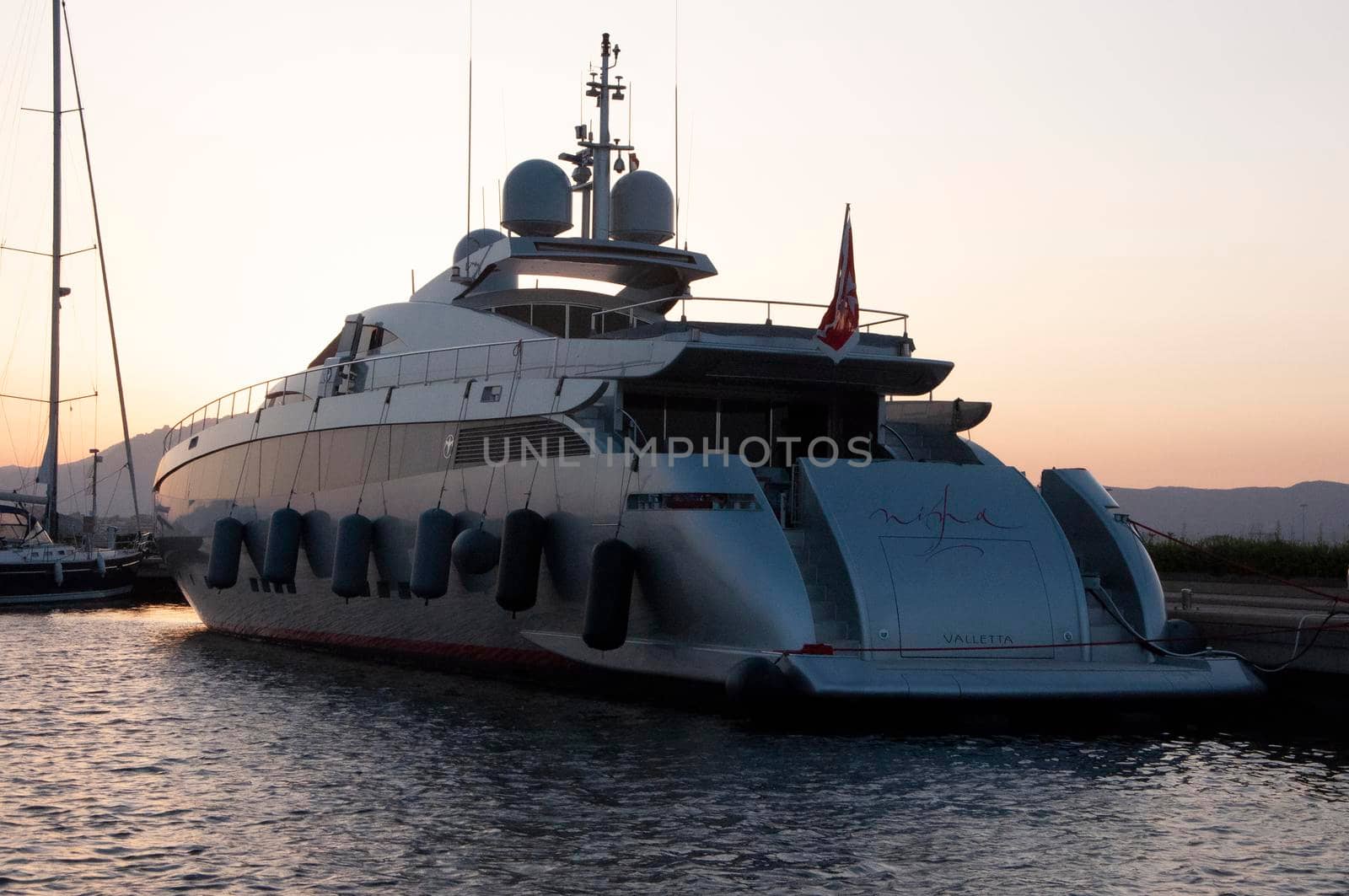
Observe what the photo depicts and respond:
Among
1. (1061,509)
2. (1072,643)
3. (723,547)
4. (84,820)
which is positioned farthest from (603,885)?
(1061,509)

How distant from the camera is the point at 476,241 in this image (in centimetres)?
2397

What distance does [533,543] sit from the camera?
46.6 feet

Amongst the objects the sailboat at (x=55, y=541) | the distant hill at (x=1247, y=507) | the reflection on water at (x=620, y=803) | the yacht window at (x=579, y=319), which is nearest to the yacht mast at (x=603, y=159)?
the yacht window at (x=579, y=319)

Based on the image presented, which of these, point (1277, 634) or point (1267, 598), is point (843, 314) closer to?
point (1277, 634)

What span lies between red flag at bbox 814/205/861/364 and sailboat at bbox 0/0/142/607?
22042mm

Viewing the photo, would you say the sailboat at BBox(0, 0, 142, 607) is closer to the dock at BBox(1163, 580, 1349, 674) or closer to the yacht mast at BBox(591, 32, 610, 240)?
the yacht mast at BBox(591, 32, 610, 240)

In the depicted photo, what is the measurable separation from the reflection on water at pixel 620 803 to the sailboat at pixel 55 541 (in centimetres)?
1815

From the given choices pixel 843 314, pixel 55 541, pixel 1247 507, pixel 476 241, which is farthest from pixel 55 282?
pixel 1247 507

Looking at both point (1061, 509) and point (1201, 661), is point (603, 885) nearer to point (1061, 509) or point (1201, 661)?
point (1201, 661)

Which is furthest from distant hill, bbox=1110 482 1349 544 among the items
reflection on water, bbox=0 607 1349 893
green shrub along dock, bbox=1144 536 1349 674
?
reflection on water, bbox=0 607 1349 893

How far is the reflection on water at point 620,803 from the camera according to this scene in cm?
779

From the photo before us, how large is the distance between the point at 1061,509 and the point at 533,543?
5.32 meters

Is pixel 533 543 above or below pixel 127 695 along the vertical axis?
above

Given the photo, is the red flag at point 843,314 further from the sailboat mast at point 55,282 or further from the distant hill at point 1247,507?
the distant hill at point 1247,507
